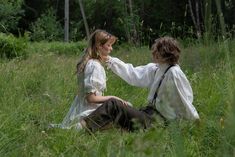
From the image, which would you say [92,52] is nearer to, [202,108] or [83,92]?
[83,92]

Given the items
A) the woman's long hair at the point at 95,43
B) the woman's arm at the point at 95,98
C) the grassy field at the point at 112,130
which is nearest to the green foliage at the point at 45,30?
the grassy field at the point at 112,130

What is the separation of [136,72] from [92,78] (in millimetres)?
483

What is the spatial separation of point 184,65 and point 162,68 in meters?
2.51

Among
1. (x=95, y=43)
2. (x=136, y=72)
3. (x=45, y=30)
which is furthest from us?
(x=45, y=30)

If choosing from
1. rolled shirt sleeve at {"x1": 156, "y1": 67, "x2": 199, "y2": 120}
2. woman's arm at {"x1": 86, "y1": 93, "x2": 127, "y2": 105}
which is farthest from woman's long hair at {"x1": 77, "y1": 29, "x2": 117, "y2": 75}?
rolled shirt sleeve at {"x1": 156, "y1": 67, "x2": 199, "y2": 120}

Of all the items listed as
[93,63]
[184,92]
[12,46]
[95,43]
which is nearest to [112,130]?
[184,92]

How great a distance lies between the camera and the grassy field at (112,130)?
1941 mm

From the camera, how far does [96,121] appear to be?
468 centimetres

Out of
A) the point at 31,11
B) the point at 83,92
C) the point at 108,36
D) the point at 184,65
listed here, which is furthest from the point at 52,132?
the point at 31,11

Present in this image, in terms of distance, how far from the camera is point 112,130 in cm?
→ 392

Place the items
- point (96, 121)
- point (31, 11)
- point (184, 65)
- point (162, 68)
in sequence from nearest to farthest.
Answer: point (96, 121), point (162, 68), point (184, 65), point (31, 11)

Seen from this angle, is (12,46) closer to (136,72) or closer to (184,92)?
(136,72)

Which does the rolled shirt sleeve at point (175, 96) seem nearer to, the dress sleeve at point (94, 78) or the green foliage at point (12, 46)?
the dress sleeve at point (94, 78)

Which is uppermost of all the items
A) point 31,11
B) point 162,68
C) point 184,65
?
point 162,68
